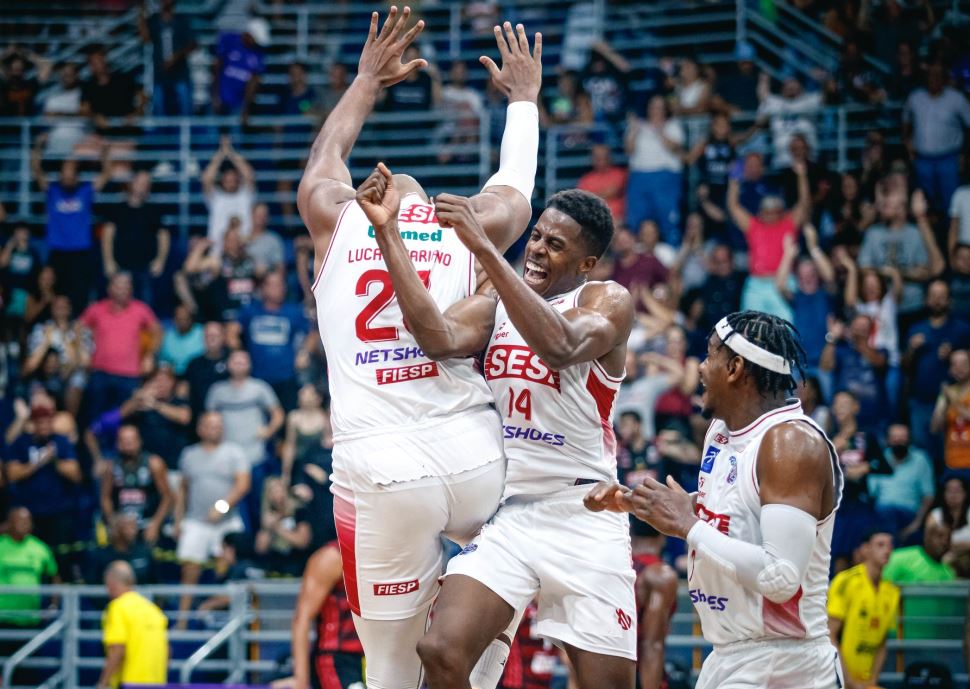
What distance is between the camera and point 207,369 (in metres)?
15.7

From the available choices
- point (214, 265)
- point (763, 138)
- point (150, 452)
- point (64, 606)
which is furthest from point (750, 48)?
point (64, 606)

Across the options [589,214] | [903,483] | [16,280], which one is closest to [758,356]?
[589,214]

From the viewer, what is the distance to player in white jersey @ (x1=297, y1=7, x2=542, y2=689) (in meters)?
5.88

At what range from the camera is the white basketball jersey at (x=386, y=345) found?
5.92m

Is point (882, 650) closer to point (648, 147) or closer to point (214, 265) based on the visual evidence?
point (648, 147)

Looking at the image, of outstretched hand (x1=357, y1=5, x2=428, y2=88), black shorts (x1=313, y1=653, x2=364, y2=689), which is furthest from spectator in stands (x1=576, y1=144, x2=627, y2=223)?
outstretched hand (x1=357, y1=5, x2=428, y2=88)

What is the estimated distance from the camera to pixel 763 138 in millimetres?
17375

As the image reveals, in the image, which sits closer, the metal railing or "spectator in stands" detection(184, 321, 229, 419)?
the metal railing

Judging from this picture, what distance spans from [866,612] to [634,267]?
5.60m

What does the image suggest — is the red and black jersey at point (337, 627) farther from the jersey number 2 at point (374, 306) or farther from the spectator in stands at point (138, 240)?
the spectator in stands at point (138, 240)

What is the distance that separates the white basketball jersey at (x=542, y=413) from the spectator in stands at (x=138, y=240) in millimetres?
12266

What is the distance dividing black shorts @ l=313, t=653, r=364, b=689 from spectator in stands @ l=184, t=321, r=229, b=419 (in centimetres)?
616

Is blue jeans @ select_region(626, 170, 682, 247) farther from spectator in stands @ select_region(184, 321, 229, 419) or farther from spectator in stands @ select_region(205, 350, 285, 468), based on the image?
spectator in stands @ select_region(184, 321, 229, 419)

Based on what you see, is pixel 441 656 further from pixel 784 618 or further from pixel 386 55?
pixel 386 55
